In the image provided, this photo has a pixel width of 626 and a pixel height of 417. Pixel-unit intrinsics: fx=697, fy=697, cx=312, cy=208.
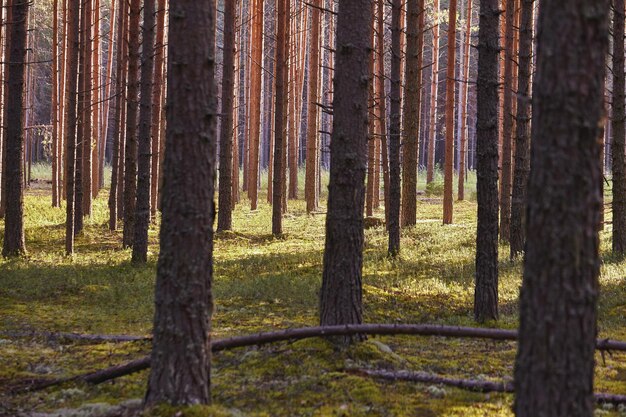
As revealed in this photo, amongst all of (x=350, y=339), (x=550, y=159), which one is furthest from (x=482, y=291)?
(x=550, y=159)

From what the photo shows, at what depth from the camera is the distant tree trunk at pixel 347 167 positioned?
23.6 feet

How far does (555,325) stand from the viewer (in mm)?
3580

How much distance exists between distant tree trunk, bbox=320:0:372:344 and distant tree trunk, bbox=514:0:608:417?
11.8 ft

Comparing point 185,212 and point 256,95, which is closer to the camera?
point 185,212

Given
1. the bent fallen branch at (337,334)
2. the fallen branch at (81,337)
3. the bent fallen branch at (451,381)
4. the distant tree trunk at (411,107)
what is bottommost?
the fallen branch at (81,337)

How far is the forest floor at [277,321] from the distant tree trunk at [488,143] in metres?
0.85

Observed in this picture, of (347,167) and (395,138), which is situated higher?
(395,138)

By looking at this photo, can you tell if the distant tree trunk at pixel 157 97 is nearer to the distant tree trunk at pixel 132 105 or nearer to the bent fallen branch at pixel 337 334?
the distant tree trunk at pixel 132 105

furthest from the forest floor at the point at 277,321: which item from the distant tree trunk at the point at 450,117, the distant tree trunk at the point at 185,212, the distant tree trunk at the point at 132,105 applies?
the distant tree trunk at the point at 450,117

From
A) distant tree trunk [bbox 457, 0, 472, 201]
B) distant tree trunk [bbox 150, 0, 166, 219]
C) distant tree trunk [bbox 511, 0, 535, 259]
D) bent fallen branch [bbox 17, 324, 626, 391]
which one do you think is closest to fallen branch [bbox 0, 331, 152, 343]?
bent fallen branch [bbox 17, 324, 626, 391]

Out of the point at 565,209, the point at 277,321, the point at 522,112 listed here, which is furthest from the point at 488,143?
the point at 522,112

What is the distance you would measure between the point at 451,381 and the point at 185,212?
116 inches

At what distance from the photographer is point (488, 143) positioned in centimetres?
920

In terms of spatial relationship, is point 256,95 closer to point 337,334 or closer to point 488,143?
point 488,143
